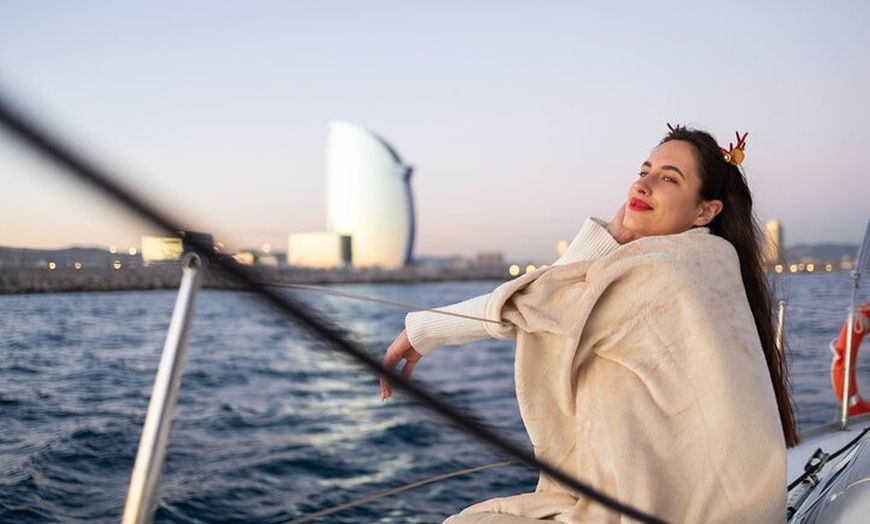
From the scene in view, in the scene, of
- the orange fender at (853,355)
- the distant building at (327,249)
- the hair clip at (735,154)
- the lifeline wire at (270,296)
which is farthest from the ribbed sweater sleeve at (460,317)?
the distant building at (327,249)

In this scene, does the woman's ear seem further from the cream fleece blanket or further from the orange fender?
the orange fender

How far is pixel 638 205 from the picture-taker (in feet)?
4.23

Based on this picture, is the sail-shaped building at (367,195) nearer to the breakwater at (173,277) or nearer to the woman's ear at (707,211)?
the breakwater at (173,277)

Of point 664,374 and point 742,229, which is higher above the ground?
point 742,229

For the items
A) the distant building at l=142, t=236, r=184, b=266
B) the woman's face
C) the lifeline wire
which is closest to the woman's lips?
the woman's face

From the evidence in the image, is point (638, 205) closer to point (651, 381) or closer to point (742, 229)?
point (742, 229)

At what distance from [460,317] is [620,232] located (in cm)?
31

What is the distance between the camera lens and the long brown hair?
130cm

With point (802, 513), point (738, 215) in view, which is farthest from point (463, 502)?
point (738, 215)

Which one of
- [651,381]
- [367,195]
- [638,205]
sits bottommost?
[651,381]

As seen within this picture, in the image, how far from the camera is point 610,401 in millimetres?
1096

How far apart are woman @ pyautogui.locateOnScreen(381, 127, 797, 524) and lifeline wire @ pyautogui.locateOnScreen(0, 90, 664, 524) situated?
6.5 inches

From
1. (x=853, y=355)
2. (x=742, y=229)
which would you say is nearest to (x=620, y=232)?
(x=742, y=229)

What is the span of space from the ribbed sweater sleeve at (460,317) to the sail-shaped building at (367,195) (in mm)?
46754
